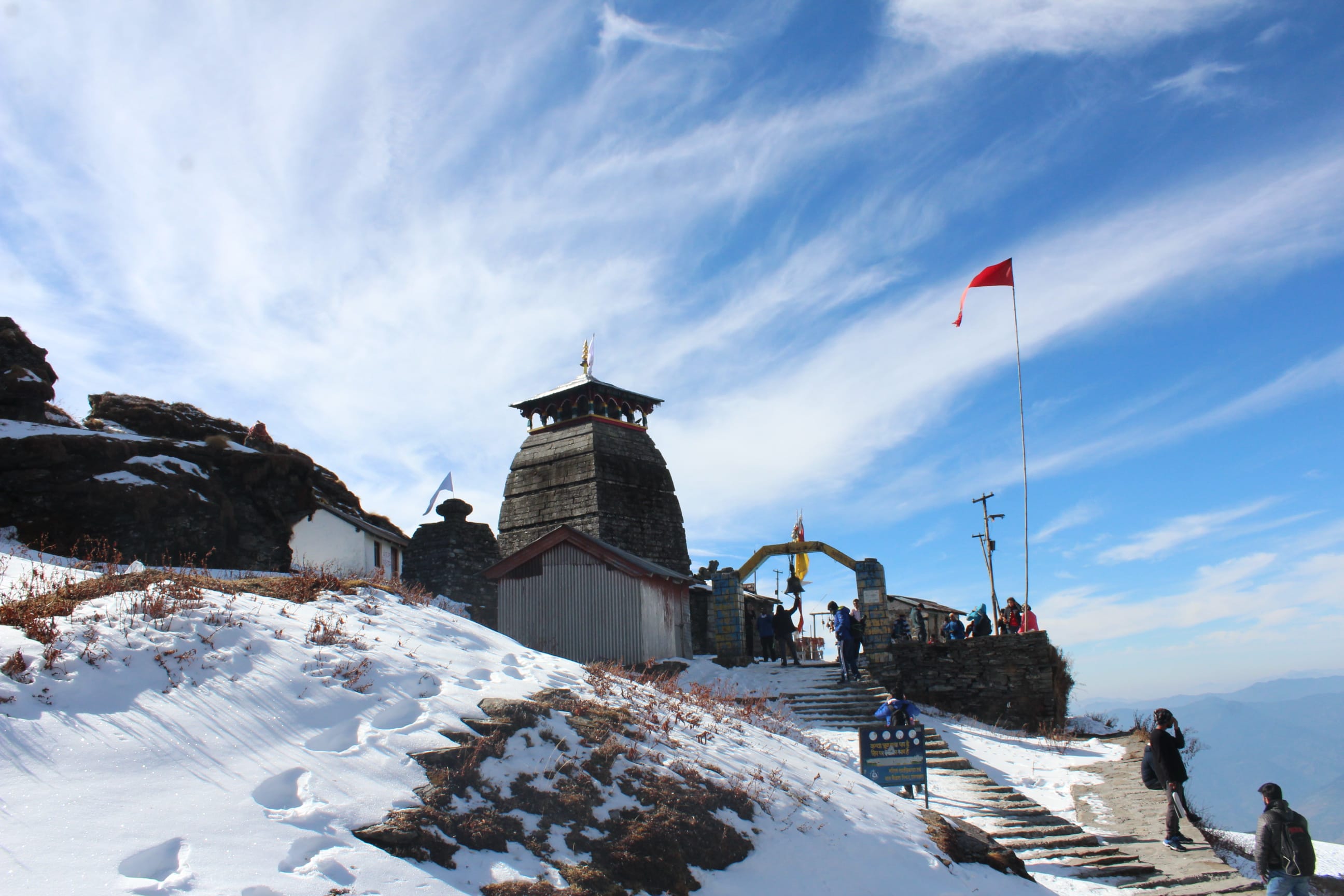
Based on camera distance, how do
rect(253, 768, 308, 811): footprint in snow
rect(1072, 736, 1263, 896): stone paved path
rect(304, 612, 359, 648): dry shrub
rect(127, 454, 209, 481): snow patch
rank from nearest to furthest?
rect(253, 768, 308, 811): footprint in snow, rect(304, 612, 359, 648): dry shrub, rect(1072, 736, 1263, 896): stone paved path, rect(127, 454, 209, 481): snow patch

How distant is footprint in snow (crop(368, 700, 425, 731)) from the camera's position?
6582 millimetres

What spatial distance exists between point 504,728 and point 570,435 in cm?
2469

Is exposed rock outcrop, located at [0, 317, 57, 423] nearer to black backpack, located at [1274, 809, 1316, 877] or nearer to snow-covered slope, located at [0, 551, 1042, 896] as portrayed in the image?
snow-covered slope, located at [0, 551, 1042, 896]

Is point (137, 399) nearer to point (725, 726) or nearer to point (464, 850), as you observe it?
point (725, 726)

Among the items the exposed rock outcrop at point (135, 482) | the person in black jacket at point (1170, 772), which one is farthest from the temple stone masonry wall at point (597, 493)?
the person in black jacket at point (1170, 772)

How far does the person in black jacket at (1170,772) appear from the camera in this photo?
34.8 ft

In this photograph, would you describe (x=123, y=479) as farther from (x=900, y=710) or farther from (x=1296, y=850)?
(x=1296, y=850)

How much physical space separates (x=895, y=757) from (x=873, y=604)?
1225 centimetres

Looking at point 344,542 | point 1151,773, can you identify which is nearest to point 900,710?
point 1151,773

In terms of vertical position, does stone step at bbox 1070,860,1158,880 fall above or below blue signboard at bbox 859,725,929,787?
below

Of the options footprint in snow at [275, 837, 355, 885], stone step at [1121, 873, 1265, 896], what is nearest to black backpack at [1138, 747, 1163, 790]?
stone step at [1121, 873, 1265, 896]

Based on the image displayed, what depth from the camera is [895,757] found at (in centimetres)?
1048

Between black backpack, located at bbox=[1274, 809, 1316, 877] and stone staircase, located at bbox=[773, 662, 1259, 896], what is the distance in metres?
1.95

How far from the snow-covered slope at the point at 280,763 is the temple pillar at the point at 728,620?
42.1 feet
